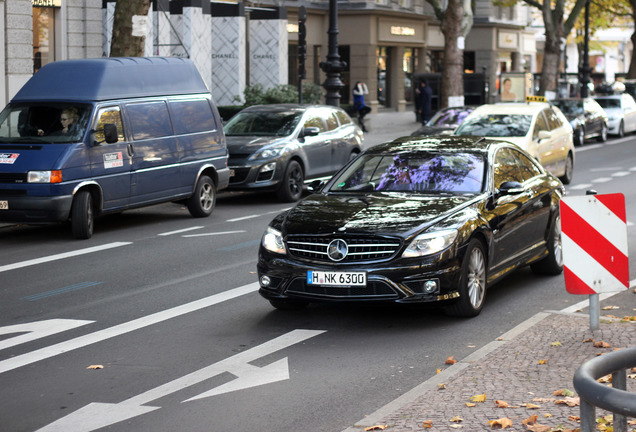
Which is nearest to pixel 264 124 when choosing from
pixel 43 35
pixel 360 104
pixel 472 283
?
pixel 43 35

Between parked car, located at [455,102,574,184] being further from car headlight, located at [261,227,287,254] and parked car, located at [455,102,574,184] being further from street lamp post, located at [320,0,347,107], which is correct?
car headlight, located at [261,227,287,254]

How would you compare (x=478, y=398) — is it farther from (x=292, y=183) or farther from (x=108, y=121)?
(x=292, y=183)

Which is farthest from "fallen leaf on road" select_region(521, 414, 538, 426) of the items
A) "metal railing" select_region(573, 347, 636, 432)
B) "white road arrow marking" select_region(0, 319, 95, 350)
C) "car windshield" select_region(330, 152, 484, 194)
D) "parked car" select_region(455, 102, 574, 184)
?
"parked car" select_region(455, 102, 574, 184)

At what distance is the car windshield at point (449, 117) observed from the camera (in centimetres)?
2720

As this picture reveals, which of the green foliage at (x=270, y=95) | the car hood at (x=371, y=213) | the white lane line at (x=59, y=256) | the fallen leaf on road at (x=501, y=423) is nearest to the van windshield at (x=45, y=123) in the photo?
the white lane line at (x=59, y=256)

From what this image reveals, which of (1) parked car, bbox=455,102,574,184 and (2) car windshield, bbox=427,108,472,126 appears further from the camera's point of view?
(2) car windshield, bbox=427,108,472,126

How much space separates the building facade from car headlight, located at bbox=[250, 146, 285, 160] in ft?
12.3

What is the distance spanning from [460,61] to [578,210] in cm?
2972

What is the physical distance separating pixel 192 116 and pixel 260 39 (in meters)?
21.3

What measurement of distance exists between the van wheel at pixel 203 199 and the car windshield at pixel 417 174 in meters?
6.47

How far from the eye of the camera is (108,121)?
592 inches

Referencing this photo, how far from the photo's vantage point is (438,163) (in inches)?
407

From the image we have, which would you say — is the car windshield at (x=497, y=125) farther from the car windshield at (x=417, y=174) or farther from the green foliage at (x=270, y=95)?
the green foliage at (x=270, y=95)

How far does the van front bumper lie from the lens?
46.1ft
